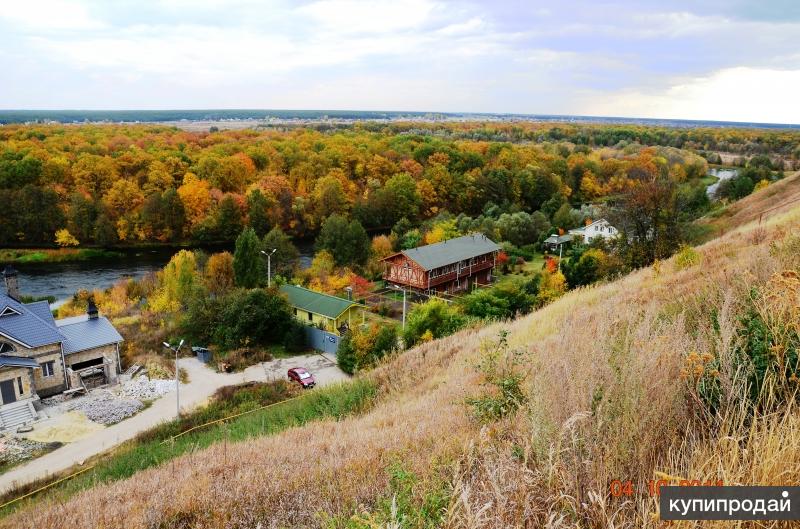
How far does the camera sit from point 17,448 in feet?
43.9

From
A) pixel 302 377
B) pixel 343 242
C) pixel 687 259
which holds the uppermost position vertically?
pixel 687 259

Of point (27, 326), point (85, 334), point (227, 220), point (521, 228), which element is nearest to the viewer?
point (27, 326)

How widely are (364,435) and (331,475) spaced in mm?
1114

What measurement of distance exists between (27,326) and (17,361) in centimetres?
143

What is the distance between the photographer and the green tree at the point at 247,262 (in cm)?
2759

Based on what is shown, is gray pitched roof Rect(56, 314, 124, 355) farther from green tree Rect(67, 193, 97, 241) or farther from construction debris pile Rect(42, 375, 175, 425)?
green tree Rect(67, 193, 97, 241)

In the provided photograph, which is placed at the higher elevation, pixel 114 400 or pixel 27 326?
pixel 27 326

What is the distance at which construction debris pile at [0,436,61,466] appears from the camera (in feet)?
42.3

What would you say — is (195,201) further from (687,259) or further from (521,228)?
(687,259)

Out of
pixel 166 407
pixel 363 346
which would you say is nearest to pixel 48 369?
pixel 166 407

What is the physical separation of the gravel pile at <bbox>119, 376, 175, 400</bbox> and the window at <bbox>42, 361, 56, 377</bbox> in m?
2.22

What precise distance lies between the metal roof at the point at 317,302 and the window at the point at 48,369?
371 inches

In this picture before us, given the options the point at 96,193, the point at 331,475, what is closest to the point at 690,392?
the point at 331,475
